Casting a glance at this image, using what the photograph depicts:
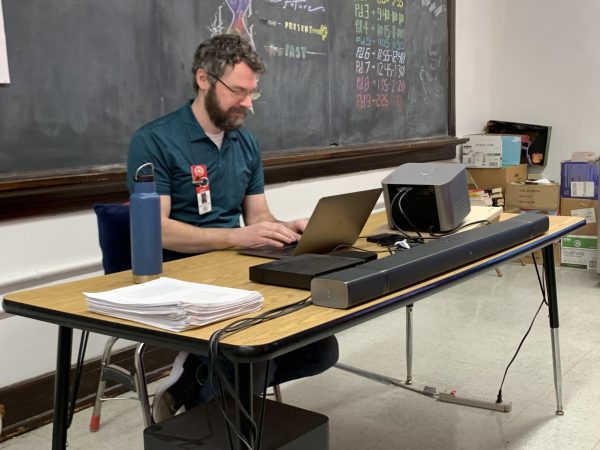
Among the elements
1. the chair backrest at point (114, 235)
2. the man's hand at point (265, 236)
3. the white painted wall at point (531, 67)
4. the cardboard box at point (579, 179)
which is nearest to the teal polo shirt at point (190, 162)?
the chair backrest at point (114, 235)

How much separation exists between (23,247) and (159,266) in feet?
3.42

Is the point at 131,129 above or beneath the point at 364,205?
above

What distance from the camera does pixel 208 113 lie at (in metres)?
2.24

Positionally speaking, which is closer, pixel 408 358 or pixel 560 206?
pixel 408 358

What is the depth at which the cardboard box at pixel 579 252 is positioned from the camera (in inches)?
179

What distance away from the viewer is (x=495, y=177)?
4.86m

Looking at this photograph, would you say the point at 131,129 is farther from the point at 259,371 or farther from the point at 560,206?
the point at 560,206

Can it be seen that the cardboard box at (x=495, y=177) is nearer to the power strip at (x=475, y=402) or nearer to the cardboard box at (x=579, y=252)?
the cardboard box at (x=579, y=252)

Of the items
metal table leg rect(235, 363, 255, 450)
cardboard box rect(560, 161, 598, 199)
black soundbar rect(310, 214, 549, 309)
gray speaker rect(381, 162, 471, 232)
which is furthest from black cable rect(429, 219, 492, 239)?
cardboard box rect(560, 161, 598, 199)

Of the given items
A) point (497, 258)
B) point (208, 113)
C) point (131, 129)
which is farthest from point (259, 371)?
point (131, 129)

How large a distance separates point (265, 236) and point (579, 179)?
333cm

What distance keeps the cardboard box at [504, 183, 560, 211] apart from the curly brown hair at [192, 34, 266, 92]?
3.01 m

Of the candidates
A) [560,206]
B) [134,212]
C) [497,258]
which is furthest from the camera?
[560,206]

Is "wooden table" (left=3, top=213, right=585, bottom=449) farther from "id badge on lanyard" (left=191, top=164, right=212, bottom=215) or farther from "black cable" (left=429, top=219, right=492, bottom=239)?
"id badge on lanyard" (left=191, top=164, right=212, bottom=215)
